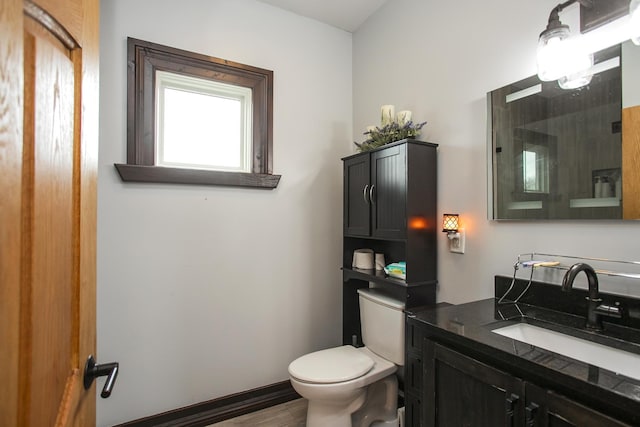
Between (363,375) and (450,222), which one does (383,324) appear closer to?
(363,375)

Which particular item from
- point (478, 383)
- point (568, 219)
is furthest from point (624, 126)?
point (478, 383)

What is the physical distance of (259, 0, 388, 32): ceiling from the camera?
7.29ft

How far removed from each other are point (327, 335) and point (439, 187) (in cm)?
141

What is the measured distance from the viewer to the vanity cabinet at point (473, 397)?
32.2 inches

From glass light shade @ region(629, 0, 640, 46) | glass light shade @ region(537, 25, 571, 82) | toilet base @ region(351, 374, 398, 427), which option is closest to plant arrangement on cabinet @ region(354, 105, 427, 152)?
glass light shade @ region(537, 25, 571, 82)

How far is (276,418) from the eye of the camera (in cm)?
200

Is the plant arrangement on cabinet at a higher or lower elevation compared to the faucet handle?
higher

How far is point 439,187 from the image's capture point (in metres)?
1.82

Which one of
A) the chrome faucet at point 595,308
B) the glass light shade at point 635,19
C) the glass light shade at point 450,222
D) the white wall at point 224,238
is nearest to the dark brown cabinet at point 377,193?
the glass light shade at point 450,222

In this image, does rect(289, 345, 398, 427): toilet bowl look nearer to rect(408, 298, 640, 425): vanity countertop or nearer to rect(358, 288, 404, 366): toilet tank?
rect(358, 288, 404, 366): toilet tank

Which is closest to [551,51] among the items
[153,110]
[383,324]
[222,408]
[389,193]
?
[389,193]

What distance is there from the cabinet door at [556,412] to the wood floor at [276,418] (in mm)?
1477

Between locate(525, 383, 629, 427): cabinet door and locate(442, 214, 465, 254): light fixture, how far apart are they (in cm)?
87

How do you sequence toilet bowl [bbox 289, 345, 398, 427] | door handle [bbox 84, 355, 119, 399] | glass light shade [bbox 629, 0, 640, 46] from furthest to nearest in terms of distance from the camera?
toilet bowl [bbox 289, 345, 398, 427], glass light shade [bbox 629, 0, 640, 46], door handle [bbox 84, 355, 119, 399]
